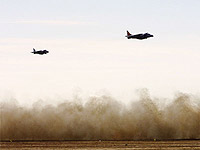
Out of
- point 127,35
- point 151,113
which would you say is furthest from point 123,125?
point 127,35

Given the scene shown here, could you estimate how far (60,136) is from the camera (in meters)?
150

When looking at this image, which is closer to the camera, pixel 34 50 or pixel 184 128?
pixel 184 128

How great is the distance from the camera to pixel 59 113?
160 metres

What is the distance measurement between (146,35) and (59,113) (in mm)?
30814

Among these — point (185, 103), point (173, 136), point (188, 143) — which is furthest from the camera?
point (185, 103)

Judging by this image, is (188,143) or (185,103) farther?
(185,103)

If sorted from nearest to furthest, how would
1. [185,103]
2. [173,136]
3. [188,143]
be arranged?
[188,143] < [173,136] < [185,103]

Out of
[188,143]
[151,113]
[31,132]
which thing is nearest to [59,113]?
[31,132]

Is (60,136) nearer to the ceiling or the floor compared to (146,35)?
nearer to the floor

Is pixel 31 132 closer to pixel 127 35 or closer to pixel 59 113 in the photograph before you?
pixel 59 113

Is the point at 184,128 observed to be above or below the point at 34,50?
below

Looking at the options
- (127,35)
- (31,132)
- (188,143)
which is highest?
(127,35)

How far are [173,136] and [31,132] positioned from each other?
3540 cm

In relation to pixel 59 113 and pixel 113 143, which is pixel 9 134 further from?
pixel 113 143
